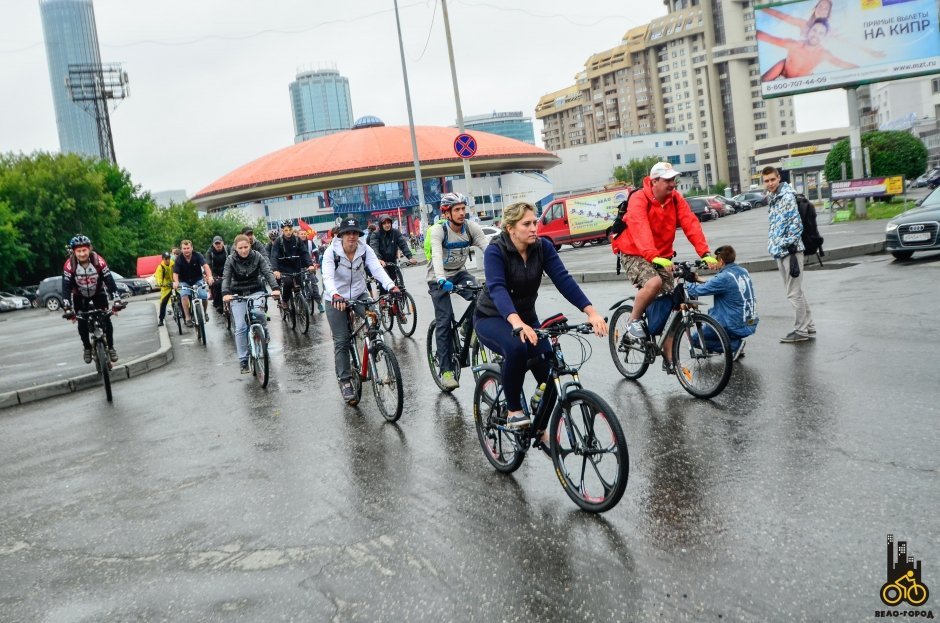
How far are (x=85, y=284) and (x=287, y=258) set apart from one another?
5.98m

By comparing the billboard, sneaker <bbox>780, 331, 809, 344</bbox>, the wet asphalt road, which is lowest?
the wet asphalt road

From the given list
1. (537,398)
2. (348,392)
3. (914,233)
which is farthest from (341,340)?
(914,233)

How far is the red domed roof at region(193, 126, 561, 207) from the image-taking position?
326 ft

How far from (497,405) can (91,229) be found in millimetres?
60103

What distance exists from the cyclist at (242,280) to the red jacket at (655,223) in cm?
448

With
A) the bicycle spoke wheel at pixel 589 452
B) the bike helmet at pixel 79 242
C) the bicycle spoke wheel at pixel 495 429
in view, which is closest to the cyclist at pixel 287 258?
the bike helmet at pixel 79 242

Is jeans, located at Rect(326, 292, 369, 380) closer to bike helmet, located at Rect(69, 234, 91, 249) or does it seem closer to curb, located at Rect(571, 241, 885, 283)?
bike helmet, located at Rect(69, 234, 91, 249)

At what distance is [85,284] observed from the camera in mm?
10453

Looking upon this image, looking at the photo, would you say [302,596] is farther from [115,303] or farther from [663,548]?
[115,303]

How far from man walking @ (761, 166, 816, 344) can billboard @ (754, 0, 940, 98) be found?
22.6m

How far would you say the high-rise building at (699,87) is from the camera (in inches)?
6058

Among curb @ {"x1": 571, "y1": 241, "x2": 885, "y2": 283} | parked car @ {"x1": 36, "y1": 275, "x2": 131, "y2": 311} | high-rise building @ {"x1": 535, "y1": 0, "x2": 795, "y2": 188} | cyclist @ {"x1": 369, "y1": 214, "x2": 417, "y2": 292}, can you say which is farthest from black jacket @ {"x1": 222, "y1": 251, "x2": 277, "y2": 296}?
high-rise building @ {"x1": 535, "y1": 0, "x2": 795, "y2": 188}
